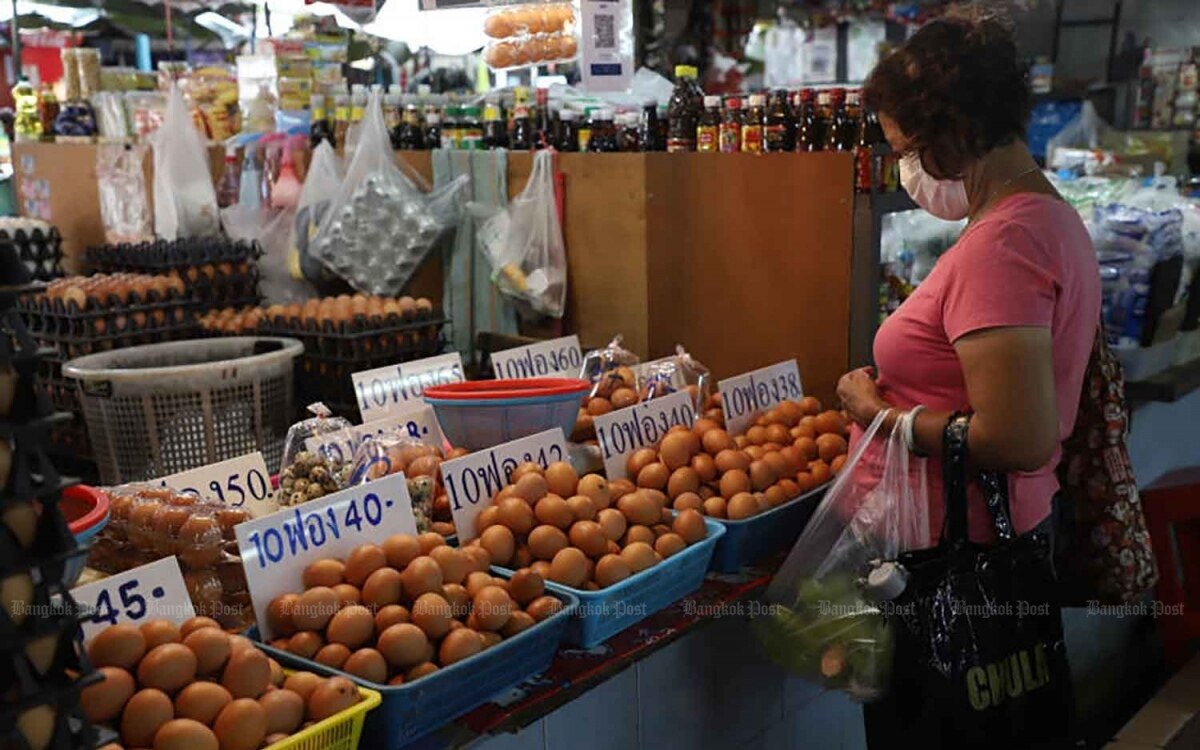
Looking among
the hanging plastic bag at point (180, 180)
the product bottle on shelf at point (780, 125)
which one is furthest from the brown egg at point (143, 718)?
the hanging plastic bag at point (180, 180)

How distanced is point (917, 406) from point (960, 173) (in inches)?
16.0

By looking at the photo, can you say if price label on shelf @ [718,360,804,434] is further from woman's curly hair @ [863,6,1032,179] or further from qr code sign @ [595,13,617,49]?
qr code sign @ [595,13,617,49]

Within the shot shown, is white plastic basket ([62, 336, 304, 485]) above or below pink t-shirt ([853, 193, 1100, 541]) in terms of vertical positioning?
below

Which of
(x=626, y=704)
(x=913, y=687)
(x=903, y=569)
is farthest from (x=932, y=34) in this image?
(x=626, y=704)

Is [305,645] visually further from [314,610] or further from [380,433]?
[380,433]

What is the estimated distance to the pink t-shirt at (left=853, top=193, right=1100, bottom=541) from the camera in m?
1.78

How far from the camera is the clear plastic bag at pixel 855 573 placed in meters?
1.97

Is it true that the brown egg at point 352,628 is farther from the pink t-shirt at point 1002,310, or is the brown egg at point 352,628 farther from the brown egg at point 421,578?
the pink t-shirt at point 1002,310

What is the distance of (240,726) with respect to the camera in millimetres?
1409

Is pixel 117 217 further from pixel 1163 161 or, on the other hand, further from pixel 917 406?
pixel 1163 161

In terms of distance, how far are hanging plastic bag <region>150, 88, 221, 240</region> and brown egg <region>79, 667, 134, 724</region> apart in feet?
11.2

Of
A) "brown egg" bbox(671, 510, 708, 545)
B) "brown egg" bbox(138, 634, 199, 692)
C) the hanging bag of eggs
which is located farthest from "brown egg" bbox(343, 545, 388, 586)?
the hanging bag of eggs

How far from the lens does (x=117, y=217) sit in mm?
4844

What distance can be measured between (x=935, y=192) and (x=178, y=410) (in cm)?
218
